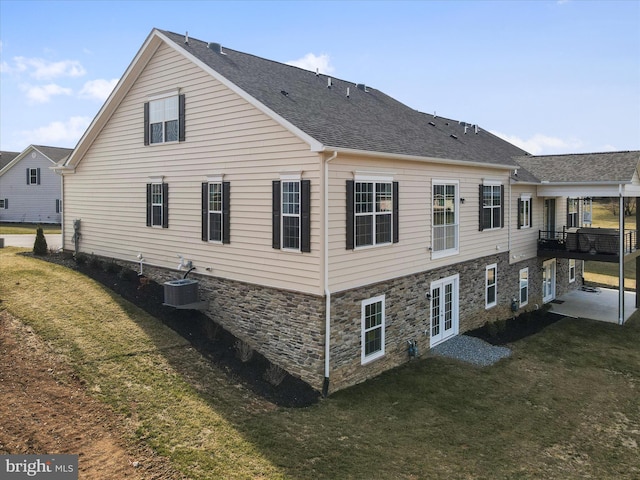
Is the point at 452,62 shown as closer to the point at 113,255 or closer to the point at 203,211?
the point at 203,211

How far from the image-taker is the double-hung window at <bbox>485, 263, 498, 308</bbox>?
18531mm

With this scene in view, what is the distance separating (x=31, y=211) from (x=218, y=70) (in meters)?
35.5

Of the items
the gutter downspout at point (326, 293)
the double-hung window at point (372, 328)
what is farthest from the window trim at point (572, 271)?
the gutter downspout at point (326, 293)

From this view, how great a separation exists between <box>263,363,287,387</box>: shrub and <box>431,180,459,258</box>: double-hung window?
21.3 feet

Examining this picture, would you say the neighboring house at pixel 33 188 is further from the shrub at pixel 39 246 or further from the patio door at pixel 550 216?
the patio door at pixel 550 216

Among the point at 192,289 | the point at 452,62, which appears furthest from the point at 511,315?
the point at 192,289

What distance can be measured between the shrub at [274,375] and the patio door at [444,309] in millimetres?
5671

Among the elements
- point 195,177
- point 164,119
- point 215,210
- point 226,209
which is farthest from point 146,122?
point 226,209

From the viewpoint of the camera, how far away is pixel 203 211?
14.1 meters

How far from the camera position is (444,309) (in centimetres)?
1595

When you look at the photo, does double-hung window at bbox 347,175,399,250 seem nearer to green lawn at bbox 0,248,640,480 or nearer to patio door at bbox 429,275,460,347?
patio door at bbox 429,275,460,347

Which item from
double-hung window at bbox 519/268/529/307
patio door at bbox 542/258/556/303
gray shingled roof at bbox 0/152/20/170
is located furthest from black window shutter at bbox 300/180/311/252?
gray shingled roof at bbox 0/152/20/170

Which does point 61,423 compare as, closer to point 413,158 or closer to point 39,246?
point 413,158

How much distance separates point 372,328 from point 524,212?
39.3ft
